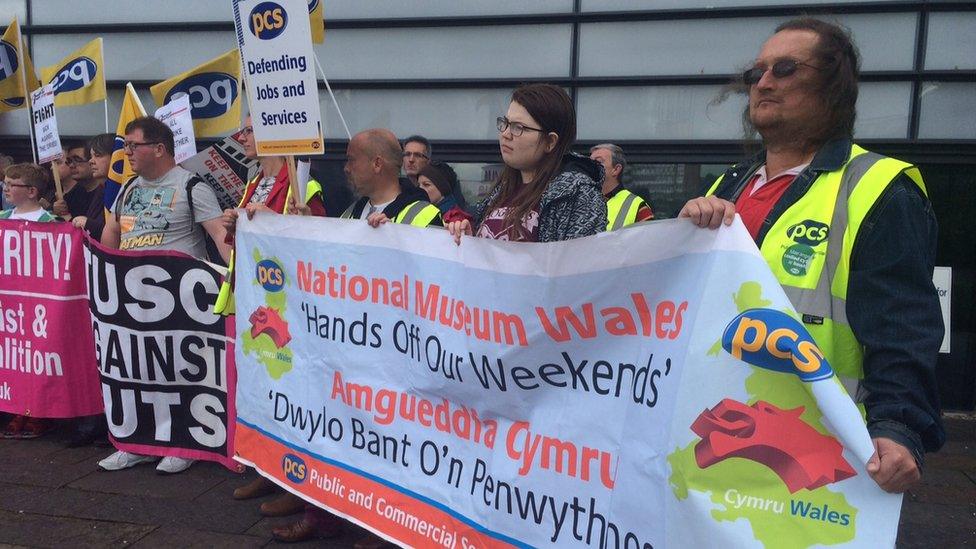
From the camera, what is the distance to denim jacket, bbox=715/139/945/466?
156 cm

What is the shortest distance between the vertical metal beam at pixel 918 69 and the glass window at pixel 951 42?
0.17ft

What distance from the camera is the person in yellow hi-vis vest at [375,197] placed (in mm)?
3393

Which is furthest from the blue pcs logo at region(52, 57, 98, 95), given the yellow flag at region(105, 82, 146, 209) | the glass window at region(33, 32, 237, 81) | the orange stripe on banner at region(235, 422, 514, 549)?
the orange stripe on banner at region(235, 422, 514, 549)

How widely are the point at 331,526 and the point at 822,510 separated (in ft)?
8.01

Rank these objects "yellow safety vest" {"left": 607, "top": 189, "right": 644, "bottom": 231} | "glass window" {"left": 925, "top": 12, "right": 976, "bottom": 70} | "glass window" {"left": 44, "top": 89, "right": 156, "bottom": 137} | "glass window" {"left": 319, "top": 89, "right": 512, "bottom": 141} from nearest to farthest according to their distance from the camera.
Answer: "yellow safety vest" {"left": 607, "top": 189, "right": 644, "bottom": 231}
"glass window" {"left": 925, "top": 12, "right": 976, "bottom": 70}
"glass window" {"left": 319, "top": 89, "right": 512, "bottom": 141}
"glass window" {"left": 44, "top": 89, "right": 156, "bottom": 137}

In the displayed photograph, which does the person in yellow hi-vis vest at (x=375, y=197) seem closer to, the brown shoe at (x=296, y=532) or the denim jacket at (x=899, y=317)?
the brown shoe at (x=296, y=532)

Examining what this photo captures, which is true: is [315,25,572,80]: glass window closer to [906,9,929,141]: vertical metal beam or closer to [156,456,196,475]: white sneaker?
[906,9,929,141]: vertical metal beam

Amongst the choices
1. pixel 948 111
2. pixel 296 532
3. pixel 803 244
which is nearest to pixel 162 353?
pixel 296 532

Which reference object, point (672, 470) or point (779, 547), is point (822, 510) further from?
point (672, 470)

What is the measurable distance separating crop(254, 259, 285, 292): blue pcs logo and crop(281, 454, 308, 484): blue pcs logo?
2.48 ft

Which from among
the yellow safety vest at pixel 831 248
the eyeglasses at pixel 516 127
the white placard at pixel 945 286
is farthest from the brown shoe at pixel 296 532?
the white placard at pixel 945 286

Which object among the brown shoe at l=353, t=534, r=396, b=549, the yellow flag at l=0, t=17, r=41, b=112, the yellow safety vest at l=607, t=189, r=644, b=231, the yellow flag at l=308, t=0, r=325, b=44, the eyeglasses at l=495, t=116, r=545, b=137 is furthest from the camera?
the yellow flag at l=0, t=17, r=41, b=112

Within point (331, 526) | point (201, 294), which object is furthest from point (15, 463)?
point (331, 526)

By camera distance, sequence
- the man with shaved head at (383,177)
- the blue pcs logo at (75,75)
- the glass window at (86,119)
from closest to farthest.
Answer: the man with shaved head at (383,177) → the blue pcs logo at (75,75) → the glass window at (86,119)
